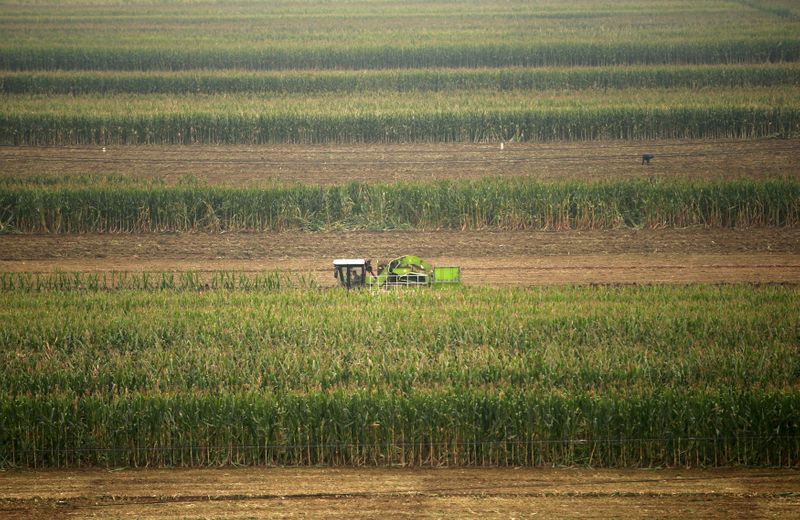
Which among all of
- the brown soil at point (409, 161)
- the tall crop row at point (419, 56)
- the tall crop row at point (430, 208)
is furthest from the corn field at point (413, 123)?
the tall crop row at point (419, 56)

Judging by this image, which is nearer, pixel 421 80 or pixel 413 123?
pixel 413 123

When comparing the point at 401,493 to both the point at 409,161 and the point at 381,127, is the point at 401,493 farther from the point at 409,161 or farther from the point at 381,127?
the point at 381,127

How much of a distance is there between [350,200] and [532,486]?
1528cm

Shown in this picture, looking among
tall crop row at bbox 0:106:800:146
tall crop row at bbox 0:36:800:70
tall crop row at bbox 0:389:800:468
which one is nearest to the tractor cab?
tall crop row at bbox 0:389:800:468

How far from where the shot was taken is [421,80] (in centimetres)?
4250

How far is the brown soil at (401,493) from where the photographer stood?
44.4ft

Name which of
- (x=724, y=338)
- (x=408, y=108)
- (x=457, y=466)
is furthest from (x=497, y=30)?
(x=457, y=466)

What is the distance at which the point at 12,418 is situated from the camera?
15.4 m

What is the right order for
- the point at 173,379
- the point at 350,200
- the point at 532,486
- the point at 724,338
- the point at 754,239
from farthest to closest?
1. the point at 350,200
2. the point at 754,239
3. the point at 724,338
4. the point at 173,379
5. the point at 532,486

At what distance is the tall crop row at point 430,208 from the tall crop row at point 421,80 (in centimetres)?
1465

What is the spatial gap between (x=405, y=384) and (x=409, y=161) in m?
18.1

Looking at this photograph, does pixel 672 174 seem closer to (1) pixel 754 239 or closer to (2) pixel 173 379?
(1) pixel 754 239

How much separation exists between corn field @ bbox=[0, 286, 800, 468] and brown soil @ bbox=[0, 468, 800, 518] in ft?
1.28

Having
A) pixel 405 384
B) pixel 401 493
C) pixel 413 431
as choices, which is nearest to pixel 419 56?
pixel 405 384
